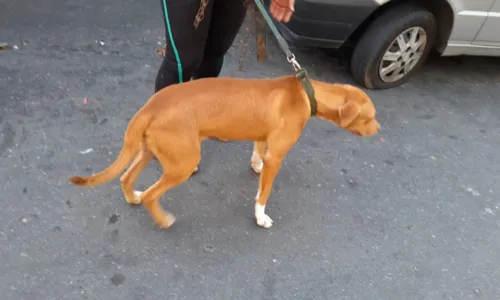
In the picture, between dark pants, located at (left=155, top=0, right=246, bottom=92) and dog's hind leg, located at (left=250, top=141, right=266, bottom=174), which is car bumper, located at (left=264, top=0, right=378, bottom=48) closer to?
dark pants, located at (left=155, top=0, right=246, bottom=92)

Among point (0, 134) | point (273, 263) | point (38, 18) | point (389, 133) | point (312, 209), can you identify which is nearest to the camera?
point (273, 263)

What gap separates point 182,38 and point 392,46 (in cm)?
217

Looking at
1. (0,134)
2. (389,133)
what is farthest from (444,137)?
(0,134)

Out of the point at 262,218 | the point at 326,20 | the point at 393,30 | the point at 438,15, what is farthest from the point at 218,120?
the point at 438,15

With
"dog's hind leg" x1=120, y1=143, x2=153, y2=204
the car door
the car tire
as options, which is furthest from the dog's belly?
the car door

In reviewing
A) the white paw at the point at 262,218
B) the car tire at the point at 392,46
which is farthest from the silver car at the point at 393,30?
the white paw at the point at 262,218

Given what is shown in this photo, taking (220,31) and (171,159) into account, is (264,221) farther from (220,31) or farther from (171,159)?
(220,31)

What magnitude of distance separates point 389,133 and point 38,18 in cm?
337

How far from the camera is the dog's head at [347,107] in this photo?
2818mm

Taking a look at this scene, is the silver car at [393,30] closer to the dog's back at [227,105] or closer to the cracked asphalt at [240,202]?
the cracked asphalt at [240,202]

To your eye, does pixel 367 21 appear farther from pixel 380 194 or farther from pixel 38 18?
pixel 38 18

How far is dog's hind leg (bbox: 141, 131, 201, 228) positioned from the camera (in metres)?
2.62

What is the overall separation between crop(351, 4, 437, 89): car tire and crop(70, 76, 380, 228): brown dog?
1448 millimetres

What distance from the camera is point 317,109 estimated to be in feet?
9.37
